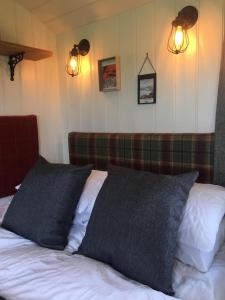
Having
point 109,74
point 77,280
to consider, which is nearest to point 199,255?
point 77,280

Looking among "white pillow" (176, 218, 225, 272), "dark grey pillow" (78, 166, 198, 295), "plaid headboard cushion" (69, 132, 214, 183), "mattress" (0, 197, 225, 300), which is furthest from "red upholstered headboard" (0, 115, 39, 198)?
"white pillow" (176, 218, 225, 272)

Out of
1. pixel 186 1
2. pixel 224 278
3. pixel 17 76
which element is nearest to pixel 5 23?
pixel 17 76

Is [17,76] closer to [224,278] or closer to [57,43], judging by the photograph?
[57,43]

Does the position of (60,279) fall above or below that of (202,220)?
below

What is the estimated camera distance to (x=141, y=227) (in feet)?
3.48

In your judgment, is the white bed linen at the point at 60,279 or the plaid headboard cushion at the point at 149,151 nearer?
the white bed linen at the point at 60,279

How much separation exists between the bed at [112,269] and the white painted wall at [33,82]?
29.1 inches

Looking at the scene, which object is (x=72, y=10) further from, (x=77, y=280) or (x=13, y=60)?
(x=77, y=280)

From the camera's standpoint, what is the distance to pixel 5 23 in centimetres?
214

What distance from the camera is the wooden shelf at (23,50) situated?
1913 mm

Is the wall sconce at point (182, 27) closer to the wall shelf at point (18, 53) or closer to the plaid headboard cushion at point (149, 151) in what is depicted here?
the plaid headboard cushion at point (149, 151)

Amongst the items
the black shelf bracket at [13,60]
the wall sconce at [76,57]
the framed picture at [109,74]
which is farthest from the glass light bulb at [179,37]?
the black shelf bracket at [13,60]

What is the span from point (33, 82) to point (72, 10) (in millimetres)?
695

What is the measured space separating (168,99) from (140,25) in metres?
0.58
